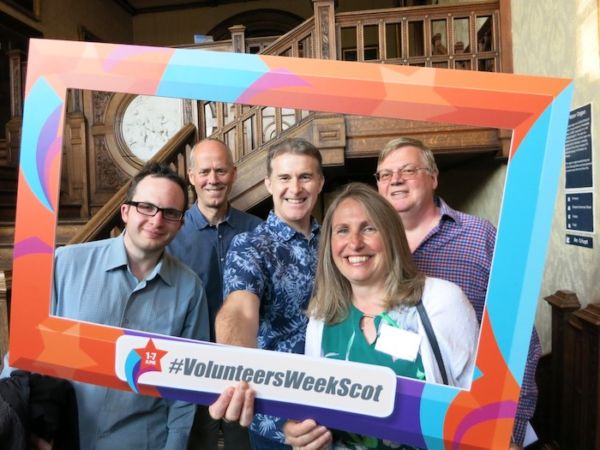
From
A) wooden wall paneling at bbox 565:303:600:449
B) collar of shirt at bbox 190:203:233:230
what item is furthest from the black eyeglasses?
wooden wall paneling at bbox 565:303:600:449

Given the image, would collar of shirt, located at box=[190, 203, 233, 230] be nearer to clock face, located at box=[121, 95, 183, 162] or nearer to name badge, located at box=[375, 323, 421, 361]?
name badge, located at box=[375, 323, 421, 361]

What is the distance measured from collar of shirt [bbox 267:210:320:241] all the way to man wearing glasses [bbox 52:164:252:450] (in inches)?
→ 7.9

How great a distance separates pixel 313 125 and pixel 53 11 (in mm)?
4259

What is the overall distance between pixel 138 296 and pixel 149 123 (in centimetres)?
336

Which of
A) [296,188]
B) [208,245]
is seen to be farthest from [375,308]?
[208,245]

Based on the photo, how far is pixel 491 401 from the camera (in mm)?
670

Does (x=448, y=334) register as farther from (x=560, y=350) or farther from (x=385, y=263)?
(x=560, y=350)

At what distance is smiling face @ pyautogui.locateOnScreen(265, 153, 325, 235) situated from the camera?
0.96 metres

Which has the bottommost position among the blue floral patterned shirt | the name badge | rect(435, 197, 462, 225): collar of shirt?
the name badge

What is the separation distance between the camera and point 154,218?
0.86 metres

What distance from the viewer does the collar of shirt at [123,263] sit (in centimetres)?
90

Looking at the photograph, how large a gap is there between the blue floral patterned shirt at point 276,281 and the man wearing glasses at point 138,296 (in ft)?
0.39

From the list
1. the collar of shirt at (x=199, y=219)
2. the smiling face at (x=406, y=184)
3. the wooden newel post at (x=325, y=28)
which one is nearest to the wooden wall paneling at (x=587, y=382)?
the smiling face at (x=406, y=184)

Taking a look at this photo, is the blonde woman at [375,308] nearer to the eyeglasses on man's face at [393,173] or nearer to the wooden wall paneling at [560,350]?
the eyeglasses on man's face at [393,173]
